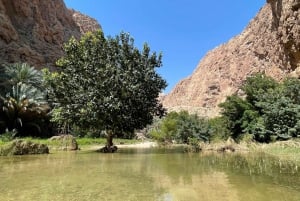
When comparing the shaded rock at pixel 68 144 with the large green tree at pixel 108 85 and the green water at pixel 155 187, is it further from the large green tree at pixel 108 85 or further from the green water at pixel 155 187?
the green water at pixel 155 187

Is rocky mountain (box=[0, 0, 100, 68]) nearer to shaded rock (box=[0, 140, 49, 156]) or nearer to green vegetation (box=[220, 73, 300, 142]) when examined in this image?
shaded rock (box=[0, 140, 49, 156])

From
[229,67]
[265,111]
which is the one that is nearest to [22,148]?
[265,111]

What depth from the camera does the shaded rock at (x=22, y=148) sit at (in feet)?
63.2

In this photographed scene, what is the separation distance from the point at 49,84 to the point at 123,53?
6478 millimetres

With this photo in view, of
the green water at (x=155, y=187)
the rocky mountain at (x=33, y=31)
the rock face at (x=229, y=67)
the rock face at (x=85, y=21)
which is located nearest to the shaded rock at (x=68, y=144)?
the green water at (x=155, y=187)

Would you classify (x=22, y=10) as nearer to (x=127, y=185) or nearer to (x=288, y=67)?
(x=288, y=67)

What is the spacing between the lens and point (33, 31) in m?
58.3

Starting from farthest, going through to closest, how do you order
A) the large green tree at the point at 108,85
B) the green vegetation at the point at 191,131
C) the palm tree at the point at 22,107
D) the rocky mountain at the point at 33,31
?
the rocky mountain at the point at 33,31 → the palm tree at the point at 22,107 → the green vegetation at the point at 191,131 → the large green tree at the point at 108,85

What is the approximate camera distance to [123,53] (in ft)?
81.2

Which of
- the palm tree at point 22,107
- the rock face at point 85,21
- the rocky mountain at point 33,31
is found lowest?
the palm tree at point 22,107

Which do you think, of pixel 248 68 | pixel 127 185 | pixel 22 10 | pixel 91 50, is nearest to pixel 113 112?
pixel 91 50

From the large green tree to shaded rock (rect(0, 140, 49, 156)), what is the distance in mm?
3891

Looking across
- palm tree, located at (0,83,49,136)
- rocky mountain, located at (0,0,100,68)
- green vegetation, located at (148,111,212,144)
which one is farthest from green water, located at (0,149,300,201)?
rocky mountain, located at (0,0,100,68)

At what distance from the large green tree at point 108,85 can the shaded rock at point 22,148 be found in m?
3.89
